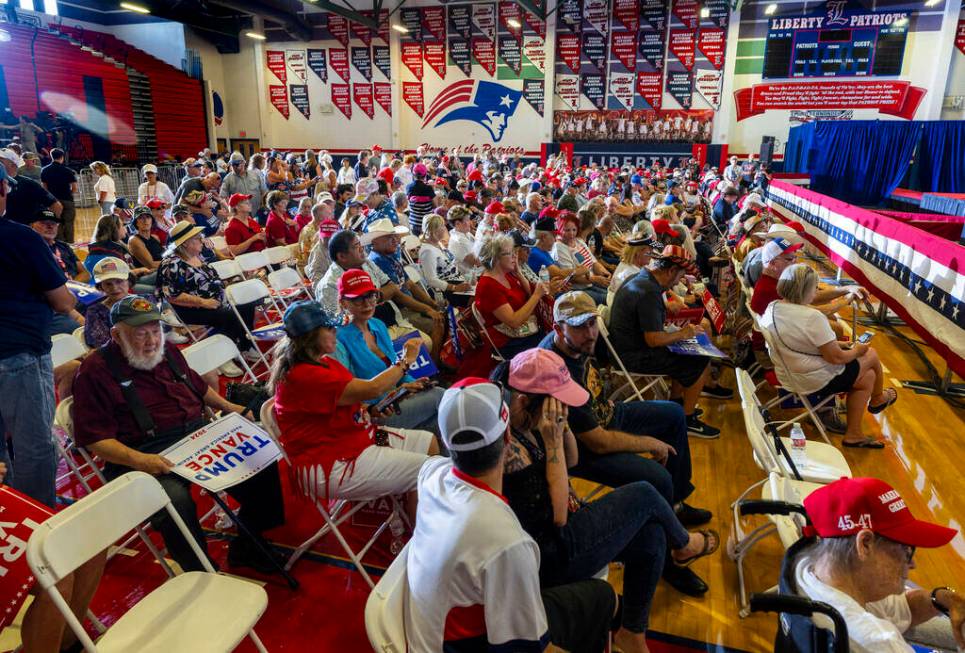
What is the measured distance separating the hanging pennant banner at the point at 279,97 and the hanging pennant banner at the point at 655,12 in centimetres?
1347

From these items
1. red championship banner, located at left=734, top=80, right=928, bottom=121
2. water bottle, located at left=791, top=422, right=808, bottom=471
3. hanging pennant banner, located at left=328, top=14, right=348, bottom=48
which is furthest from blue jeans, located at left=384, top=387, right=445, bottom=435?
hanging pennant banner, located at left=328, top=14, right=348, bottom=48

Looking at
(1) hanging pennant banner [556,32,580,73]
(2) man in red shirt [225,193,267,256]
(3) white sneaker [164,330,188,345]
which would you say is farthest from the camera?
(1) hanging pennant banner [556,32,580,73]

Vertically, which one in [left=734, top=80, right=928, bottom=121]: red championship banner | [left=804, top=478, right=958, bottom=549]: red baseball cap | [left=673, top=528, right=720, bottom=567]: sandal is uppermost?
[left=734, top=80, right=928, bottom=121]: red championship banner

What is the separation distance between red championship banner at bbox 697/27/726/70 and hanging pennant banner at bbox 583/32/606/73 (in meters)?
2.94

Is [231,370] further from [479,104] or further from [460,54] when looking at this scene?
[460,54]

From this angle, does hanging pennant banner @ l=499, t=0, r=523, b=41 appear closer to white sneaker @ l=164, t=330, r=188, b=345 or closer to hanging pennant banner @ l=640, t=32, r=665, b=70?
hanging pennant banner @ l=640, t=32, r=665, b=70

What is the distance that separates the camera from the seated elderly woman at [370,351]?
3055 mm

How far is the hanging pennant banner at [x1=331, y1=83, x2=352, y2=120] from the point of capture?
71.3 feet

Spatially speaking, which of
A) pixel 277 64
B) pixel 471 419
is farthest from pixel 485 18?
pixel 471 419

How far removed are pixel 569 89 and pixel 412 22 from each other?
6.09m

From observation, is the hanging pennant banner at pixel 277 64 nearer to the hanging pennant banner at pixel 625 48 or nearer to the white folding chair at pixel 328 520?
the hanging pennant banner at pixel 625 48

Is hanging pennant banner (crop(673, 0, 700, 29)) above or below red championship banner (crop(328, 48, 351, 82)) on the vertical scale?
above

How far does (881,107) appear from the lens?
668 inches

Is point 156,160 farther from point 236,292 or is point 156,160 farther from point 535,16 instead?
point 236,292
